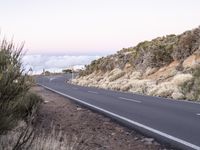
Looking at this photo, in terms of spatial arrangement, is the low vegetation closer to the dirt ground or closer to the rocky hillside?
the dirt ground

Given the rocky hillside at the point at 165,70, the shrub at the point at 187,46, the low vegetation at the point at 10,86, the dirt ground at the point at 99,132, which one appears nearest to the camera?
the low vegetation at the point at 10,86

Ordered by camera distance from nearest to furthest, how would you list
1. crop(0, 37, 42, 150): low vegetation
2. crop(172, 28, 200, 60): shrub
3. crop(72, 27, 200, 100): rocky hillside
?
crop(0, 37, 42, 150): low vegetation
crop(72, 27, 200, 100): rocky hillside
crop(172, 28, 200, 60): shrub

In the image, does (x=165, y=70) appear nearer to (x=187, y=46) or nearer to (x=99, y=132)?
(x=187, y=46)

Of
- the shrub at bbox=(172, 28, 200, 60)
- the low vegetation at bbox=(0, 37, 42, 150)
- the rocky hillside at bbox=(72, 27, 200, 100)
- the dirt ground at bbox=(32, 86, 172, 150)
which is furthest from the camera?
the shrub at bbox=(172, 28, 200, 60)

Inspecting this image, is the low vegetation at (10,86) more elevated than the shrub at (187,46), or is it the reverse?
the shrub at (187,46)

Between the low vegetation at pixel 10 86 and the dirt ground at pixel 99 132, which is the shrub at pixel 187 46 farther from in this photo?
the low vegetation at pixel 10 86

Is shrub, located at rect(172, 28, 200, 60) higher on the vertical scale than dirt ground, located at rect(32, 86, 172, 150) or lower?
higher

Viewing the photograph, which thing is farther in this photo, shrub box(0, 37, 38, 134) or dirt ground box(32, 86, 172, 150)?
dirt ground box(32, 86, 172, 150)

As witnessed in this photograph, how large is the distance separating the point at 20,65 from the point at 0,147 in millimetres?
1389

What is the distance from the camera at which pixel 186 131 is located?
38.8 feet

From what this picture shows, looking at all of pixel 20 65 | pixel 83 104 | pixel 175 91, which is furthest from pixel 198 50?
pixel 20 65

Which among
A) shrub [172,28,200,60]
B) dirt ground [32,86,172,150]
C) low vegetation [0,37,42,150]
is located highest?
shrub [172,28,200,60]

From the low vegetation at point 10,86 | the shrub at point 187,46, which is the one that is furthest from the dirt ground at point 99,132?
the shrub at point 187,46

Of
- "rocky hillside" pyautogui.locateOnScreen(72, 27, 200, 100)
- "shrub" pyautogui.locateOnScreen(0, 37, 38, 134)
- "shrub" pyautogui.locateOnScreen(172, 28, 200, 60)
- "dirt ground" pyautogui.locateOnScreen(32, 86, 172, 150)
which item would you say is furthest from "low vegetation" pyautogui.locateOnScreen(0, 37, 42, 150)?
"shrub" pyautogui.locateOnScreen(172, 28, 200, 60)
